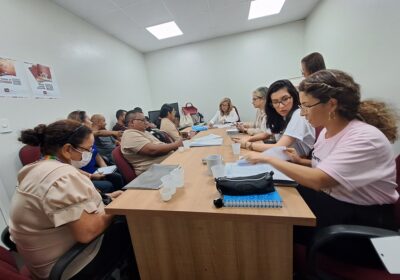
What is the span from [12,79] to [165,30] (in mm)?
3008

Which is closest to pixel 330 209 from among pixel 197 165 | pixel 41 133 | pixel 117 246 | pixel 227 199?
pixel 227 199

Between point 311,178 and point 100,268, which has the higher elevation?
point 311,178

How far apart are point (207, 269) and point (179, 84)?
5228mm

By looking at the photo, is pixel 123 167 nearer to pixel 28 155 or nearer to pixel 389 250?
pixel 28 155

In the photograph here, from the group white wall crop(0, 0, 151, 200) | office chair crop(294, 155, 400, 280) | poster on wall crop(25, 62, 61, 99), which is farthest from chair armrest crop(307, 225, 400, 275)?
poster on wall crop(25, 62, 61, 99)

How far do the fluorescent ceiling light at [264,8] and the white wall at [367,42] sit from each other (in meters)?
0.79

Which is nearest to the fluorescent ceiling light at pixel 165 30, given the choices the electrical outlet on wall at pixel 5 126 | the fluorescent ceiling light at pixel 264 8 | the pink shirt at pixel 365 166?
the fluorescent ceiling light at pixel 264 8

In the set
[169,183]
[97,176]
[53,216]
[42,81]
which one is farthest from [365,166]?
[42,81]

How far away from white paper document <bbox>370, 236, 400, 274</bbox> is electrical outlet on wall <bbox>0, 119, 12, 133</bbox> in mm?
3039

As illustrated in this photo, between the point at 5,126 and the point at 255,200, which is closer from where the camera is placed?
the point at 255,200

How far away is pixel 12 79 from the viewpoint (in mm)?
2154

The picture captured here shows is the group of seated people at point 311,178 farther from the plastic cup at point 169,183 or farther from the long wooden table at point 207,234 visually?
the plastic cup at point 169,183

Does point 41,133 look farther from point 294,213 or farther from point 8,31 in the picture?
point 8,31

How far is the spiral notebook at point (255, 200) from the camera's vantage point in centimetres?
76
